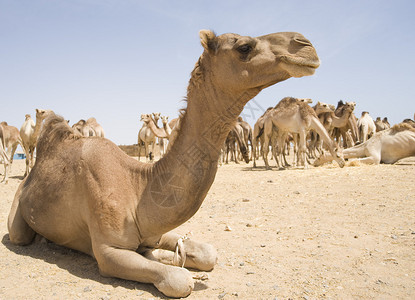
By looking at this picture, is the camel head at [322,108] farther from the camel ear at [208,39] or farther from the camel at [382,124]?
the camel ear at [208,39]

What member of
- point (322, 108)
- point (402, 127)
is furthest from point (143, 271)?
point (322, 108)

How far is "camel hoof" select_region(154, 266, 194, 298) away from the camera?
2.50m

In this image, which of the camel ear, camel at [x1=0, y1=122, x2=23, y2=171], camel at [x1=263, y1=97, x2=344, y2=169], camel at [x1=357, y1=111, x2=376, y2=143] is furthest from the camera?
camel at [x1=357, y1=111, x2=376, y2=143]

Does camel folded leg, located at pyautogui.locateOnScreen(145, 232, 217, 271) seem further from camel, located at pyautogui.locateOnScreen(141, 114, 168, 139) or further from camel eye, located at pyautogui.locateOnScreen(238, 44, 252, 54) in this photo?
camel, located at pyautogui.locateOnScreen(141, 114, 168, 139)

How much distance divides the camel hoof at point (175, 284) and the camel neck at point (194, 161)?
0.37m

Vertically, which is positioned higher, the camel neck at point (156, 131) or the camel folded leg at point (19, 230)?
the camel neck at point (156, 131)

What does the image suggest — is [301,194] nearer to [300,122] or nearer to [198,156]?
[198,156]

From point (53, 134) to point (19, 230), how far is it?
3.66 feet

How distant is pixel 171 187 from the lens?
265 centimetres

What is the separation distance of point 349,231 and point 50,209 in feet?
12.1

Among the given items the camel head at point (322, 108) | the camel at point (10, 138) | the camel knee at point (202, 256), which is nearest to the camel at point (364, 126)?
the camel head at point (322, 108)

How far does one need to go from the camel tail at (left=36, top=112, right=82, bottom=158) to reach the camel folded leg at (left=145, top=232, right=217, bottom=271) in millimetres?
1465

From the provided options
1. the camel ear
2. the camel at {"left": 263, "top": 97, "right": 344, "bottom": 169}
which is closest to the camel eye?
the camel ear

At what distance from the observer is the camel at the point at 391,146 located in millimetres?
10820
